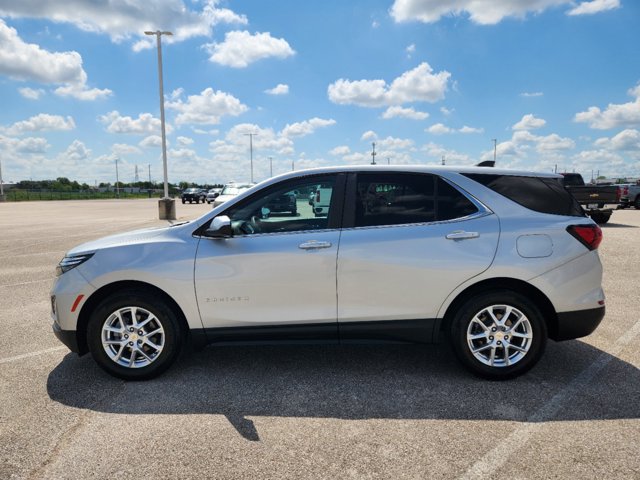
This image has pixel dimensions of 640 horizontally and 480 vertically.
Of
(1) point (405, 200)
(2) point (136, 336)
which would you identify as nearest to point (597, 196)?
(1) point (405, 200)

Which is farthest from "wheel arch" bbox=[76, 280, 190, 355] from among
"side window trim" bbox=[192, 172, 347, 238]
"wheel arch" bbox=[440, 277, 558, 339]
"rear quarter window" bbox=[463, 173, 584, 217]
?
"rear quarter window" bbox=[463, 173, 584, 217]

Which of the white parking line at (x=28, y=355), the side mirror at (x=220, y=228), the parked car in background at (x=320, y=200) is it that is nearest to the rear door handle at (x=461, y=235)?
the parked car in background at (x=320, y=200)

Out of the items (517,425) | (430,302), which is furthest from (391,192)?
(517,425)

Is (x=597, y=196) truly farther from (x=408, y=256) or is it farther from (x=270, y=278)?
(x=270, y=278)

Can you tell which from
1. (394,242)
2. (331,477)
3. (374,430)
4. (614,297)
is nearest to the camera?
(331,477)

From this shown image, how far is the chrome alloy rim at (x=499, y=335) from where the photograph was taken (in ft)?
12.2

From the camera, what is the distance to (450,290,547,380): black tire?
3.69 m

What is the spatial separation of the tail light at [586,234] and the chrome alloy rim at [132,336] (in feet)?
11.0

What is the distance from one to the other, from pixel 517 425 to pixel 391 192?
1911 millimetres

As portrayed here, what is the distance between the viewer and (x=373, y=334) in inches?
146

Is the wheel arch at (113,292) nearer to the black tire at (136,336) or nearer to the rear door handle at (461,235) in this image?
the black tire at (136,336)

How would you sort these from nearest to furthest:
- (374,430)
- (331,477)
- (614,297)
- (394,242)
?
(331,477) → (374,430) → (394,242) → (614,297)

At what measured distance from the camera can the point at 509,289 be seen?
12.3ft

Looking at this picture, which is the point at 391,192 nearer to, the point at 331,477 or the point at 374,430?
the point at 374,430
